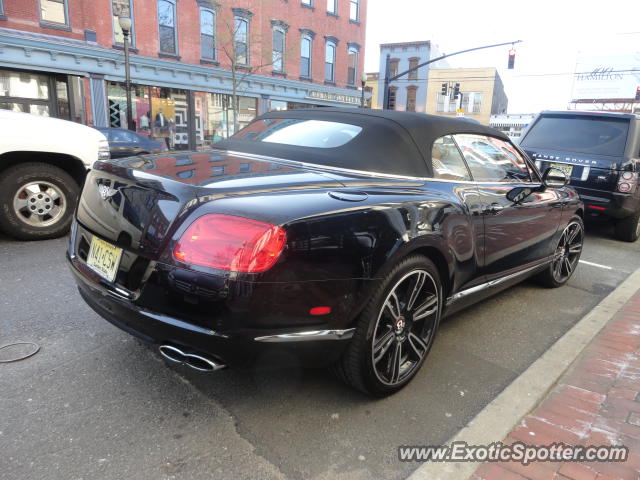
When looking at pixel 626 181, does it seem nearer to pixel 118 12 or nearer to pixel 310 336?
pixel 310 336

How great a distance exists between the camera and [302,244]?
75.2 inches

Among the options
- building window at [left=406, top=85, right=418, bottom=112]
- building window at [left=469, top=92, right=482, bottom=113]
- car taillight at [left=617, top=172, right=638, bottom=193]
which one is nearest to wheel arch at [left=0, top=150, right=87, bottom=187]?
car taillight at [left=617, top=172, right=638, bottom=193]

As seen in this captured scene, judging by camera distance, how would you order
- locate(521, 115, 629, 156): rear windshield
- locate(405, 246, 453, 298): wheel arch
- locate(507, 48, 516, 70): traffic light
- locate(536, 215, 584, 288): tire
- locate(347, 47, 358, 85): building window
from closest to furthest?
locate(405, 246, 453, 298): wheel arch, locate(536, 215, 584, 288): tire, locate(521, 115, 629, 156): rear windshield, locate(507, 48, 516, 70): traffic light, locate(347, 47, 358, 85): building window

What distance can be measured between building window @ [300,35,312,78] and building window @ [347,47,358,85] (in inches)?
124

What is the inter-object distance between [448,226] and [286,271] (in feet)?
3.87

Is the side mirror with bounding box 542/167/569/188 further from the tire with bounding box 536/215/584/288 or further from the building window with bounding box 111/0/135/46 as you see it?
the building window with bounding box 111/0/135/46

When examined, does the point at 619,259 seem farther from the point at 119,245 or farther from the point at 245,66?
the point at 245,66

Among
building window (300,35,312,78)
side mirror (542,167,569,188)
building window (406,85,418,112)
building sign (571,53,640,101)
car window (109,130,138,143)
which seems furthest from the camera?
building sign (571,53,640,101)

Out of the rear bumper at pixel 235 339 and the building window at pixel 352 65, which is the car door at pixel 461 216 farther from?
the building window at pixel 352 65

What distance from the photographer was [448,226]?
2646 millimetres

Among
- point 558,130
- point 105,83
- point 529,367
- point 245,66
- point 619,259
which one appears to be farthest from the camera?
point 245,66

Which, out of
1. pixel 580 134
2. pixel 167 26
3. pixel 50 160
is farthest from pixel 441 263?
pixel 167 26

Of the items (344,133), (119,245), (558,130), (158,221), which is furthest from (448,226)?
(558,130)

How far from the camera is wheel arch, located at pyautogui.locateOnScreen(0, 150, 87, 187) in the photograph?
481 centimetres
